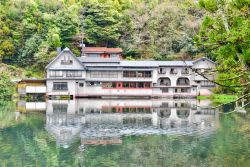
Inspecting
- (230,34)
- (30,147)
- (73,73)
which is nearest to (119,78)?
(73,73)

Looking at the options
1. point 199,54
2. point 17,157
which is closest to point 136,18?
point 199,54

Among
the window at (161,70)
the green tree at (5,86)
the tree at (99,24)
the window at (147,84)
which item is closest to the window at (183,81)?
the window at (161,70)

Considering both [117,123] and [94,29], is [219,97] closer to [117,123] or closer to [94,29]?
[117,123]

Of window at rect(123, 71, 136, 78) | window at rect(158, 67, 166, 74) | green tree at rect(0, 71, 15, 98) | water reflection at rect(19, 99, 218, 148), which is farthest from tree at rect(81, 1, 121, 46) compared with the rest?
water reflection at rect(19, 99, 218, 148)

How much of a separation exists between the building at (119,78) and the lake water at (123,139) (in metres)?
17.2

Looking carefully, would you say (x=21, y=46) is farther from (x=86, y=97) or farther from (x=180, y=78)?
(x=180, y=78)

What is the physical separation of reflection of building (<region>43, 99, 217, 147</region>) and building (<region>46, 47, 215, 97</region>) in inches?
546

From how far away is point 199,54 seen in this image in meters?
59.2

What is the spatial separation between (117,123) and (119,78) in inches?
943

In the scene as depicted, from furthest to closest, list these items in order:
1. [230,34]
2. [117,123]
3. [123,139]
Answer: [117,123] → [123,139] → [230,34]

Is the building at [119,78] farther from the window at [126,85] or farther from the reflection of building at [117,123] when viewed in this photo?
the reflection of building at [117,123]

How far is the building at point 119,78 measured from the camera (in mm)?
51844

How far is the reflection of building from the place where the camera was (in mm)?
24375

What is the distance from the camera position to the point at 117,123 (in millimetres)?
29062
